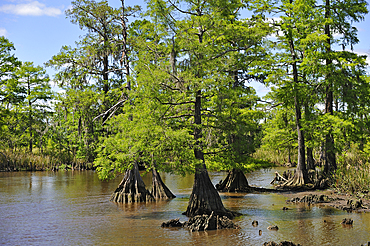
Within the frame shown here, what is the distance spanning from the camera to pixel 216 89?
15.9m

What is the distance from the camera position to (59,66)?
2356 centimetres

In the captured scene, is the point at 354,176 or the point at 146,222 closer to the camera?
the point at 146,222

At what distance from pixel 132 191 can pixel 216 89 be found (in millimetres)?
7299

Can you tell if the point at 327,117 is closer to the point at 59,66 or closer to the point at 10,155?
the point at 59,66

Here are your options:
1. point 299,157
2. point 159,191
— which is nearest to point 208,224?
point 159,191

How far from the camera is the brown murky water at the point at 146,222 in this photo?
1147 cm

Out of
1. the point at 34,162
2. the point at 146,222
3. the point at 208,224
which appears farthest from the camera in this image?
the point at 34,162

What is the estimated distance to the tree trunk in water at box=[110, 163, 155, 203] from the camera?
19297 mm

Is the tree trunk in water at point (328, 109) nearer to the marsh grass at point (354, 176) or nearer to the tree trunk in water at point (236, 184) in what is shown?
the marsh grass at point (354, 176)

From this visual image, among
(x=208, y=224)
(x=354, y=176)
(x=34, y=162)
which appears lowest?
(x=208, y=224)

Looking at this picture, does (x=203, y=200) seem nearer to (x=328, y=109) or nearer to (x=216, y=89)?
(x=216, y=89)

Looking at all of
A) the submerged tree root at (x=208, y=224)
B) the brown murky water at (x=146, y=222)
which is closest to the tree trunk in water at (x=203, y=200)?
the brown murky water at (x=146, y=222)

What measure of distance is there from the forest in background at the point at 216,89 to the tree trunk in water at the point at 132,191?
156 cm

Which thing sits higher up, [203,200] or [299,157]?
[299,157]
